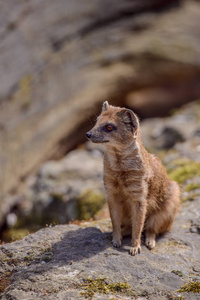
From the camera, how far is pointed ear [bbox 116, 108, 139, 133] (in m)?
5.55

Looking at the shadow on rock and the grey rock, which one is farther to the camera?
the grey rock

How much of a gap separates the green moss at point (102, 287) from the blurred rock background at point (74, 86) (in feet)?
13.8

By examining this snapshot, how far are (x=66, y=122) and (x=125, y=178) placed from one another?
6.81 metres

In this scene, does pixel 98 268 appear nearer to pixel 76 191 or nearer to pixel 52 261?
pixel 52 261

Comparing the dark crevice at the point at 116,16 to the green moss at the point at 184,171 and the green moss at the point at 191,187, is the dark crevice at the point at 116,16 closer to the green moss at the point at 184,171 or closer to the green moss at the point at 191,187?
the green moss at the point at 184,171

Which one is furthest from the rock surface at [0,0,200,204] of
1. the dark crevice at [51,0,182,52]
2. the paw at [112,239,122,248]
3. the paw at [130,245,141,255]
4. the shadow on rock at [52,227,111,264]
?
the paw at [130,245,141,255]

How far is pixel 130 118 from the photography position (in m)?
5.61

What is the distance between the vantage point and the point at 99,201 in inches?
362

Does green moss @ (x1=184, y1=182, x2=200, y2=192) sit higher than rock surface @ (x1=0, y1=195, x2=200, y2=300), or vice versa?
green moss @ (x1=184, y1=182, x2=200, y2=192)

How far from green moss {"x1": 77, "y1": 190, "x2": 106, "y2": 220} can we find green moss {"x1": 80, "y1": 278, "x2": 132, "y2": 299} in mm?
4092

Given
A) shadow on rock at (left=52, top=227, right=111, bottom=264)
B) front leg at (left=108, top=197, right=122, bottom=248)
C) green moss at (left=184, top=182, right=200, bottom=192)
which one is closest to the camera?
shadow on rock at (left=52, top=227, right=111, bottom=264)

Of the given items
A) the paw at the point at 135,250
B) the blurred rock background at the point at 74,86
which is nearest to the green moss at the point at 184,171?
the blurred rock background at the point at 74,86

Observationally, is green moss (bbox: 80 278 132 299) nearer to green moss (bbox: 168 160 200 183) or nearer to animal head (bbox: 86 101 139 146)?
animal head (bbox: 86 101 139 146)

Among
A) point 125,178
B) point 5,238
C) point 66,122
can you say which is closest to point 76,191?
point 5,238
